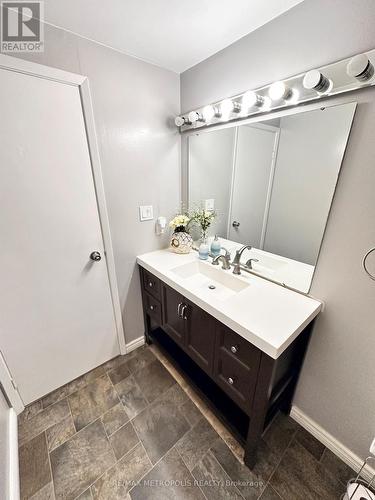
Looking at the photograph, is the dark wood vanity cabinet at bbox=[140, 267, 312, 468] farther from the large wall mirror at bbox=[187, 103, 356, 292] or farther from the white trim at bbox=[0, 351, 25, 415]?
the white trim at bbox=[0, 351, 25, 415]

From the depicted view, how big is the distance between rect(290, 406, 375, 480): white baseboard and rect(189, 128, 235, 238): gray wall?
1.28m

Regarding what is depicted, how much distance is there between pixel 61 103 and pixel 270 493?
229 cm

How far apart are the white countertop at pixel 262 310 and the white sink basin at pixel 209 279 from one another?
45 millimetres

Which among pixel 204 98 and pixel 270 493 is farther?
pixel 204 98

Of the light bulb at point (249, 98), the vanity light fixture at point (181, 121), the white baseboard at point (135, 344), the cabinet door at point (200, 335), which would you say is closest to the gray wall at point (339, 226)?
the light bulb at point (249, 98)

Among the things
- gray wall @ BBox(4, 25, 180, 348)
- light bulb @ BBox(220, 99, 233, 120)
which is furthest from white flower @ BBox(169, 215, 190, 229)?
light bulb @ BBox(220, 99, 233, 120)

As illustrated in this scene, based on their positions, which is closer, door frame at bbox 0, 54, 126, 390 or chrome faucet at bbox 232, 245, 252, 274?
door frame at bbox 0, 54, 126, 390

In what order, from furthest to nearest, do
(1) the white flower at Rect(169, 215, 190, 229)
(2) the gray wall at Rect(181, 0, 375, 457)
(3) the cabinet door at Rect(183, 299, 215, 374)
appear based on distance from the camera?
(1) the white flower at Rect(169, 215, 190, 229)
(3) the cabinet door at Rect(183, 299, 215, 374)
(2) the gray wall at Rect(181, 0, 375, 457)

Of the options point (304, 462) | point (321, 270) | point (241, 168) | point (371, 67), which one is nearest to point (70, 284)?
point (241, 168)

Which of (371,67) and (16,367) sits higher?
(371,67)

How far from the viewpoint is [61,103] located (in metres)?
1.13

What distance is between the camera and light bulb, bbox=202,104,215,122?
1327 mm

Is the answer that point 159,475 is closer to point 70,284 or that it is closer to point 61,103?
point 70,284

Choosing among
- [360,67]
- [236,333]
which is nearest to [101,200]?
[236,333]
